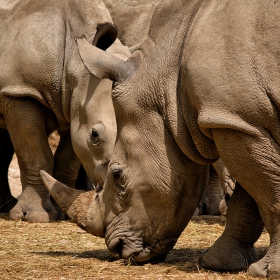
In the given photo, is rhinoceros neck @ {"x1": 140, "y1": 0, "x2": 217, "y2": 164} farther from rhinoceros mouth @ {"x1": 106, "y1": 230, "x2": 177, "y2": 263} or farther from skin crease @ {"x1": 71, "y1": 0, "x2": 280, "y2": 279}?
rhinoceros mouth @ {"x1": 106, "y1": 230, "x2": 177, "y2": 263}

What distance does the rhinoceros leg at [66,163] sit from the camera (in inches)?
401

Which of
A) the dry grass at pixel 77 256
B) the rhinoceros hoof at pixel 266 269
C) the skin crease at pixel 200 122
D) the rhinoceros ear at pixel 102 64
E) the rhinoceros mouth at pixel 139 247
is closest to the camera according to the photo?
the skin crease at pixel 200 122

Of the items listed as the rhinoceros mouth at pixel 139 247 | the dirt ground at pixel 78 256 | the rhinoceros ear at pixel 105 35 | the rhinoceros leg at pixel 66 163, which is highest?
the rhinoceros ear at pixel 105 35

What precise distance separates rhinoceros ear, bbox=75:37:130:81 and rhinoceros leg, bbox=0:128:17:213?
4.59 meters

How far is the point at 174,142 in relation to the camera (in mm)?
6004

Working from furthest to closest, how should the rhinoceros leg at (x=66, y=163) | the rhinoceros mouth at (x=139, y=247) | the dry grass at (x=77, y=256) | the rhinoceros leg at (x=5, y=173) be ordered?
the rhinoceros leg at (x=5, y=173) → the rhinoceros leg at (x=66, y=163) → the rhinoceros mouth at (x=139, y=247) → the dry grass at (x=77, y=256)

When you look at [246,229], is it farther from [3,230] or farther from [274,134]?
[3,230]

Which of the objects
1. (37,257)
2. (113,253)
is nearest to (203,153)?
(113,253)

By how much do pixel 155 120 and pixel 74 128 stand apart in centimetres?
303

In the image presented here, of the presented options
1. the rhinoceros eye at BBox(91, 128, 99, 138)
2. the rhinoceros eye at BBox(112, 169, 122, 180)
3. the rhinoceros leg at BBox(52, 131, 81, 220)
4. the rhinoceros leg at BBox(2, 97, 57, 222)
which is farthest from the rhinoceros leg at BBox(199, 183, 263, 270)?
the rhinoceros leg at BBox(52, 131, 81, 220)

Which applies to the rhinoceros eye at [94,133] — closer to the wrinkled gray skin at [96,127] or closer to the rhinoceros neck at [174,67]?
the wrinkled gray skin at [96,127]

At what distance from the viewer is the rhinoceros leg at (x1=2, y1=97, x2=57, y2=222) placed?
945 centimetres

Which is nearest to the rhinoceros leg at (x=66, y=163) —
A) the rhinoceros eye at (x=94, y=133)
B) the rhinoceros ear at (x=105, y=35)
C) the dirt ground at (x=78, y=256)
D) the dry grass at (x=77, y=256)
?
the dirt ground at (x=78, y=256)

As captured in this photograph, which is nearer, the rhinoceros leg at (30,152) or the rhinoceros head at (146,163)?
the rhinoceros head at (146,163)
